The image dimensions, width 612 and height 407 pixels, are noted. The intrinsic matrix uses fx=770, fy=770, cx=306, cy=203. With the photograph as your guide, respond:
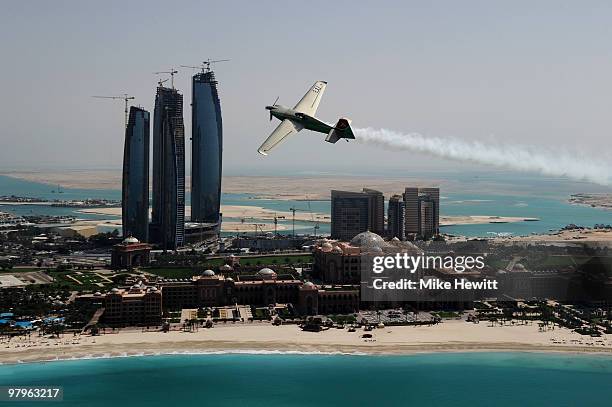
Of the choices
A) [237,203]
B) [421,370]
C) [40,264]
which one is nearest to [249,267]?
[40,264]

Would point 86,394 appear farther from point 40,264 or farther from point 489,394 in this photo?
point 40,264

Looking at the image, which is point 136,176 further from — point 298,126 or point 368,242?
point 298,126

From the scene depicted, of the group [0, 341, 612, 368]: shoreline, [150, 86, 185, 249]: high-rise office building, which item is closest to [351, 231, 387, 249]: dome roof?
[0, 341, 612, 368]: shoreline

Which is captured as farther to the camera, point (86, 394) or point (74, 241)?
point (74, 241)

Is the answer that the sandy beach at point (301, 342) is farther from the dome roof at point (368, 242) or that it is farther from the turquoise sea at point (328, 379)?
the dome roof at point (368, 242)

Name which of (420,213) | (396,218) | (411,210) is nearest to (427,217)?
(420,213)

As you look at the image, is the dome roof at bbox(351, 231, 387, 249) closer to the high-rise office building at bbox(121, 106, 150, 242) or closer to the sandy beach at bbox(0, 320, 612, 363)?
the sandy beach at bbox(0, 320, 612, 363)

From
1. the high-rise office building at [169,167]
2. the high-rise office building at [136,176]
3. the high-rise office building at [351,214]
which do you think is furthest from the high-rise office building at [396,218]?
the high-rise office building at [136,176]
